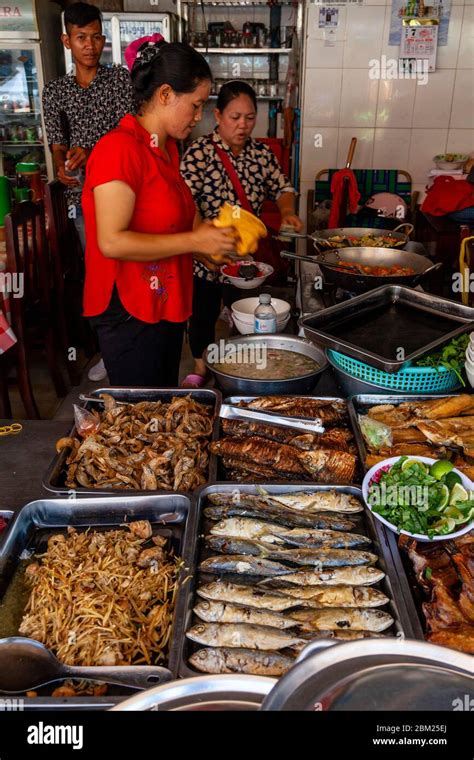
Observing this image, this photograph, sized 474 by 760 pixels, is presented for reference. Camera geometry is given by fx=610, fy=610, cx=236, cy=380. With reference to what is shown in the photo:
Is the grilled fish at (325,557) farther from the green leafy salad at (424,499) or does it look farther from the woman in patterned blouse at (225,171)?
the woman in patterned blouse at (225,171)

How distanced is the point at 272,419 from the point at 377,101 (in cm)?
443

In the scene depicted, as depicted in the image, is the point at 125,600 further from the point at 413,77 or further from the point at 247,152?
the point at 413,77

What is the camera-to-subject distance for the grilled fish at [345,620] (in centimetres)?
135

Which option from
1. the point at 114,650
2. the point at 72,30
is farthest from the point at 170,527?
the point at 72,30

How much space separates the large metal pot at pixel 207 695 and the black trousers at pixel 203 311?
11.3 ft

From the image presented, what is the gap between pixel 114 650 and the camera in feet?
4.47

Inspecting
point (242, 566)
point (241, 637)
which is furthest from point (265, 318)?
point (241, 637)

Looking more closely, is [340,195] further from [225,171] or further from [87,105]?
[87,105]

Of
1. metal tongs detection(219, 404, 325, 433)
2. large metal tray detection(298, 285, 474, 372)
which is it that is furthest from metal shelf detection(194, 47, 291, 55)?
metal tongs detection(219, 404, 325, 433)

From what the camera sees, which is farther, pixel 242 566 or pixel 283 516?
pixel 283 516

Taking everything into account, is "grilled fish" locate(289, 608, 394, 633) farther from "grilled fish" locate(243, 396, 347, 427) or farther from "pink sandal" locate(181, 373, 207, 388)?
"pink sandal" locate(181, 373, 207, 388)

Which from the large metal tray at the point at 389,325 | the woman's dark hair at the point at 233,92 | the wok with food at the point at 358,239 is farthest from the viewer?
the woman's dark hair at the point at 233,92

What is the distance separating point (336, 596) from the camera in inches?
56.5

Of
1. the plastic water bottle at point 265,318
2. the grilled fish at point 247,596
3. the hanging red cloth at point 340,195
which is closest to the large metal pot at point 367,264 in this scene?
the plastic water bottle at point 265,318
